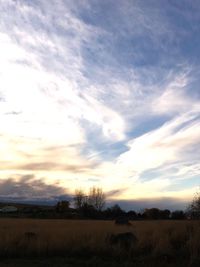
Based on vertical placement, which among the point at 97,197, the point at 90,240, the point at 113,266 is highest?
the point at 97,197

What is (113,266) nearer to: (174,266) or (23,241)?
(174,266)

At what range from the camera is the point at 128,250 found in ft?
53.2

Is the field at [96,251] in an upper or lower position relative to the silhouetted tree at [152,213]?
lower

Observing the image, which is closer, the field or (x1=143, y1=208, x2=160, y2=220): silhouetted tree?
the field

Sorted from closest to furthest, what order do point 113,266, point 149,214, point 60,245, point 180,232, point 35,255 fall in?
point 113,266, point 35,255, point 60,245, point 180,232, point 149,214

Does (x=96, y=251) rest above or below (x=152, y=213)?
below

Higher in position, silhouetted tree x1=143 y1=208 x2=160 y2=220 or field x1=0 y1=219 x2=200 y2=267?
silhouetted tree x1=143 y1=208 x2=160 y2=220

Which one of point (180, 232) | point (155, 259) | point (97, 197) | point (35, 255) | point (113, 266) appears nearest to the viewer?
point (113, 266)

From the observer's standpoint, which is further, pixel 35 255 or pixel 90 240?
pixel 90 240

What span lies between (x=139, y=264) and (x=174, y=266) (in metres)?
1.13

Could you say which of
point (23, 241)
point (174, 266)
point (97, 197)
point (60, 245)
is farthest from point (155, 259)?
point (97, 197)

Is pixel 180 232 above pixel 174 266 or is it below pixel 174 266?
above

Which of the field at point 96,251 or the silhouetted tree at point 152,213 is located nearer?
the field at point 96,251

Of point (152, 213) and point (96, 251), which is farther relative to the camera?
point (152, 213)
